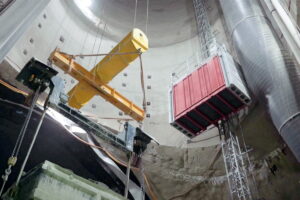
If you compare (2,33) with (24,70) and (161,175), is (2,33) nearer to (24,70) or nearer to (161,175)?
(24,70)

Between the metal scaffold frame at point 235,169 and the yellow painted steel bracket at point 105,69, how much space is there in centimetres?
304

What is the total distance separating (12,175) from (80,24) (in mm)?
9525

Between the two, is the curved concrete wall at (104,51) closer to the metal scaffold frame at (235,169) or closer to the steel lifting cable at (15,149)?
the metal scaffold frame at (235,169)

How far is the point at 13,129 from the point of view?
7.48m

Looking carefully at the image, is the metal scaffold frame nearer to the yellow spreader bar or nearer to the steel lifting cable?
the yellow spreader bar

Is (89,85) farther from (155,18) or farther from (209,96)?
(155,18)

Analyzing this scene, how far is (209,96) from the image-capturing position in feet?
29.1

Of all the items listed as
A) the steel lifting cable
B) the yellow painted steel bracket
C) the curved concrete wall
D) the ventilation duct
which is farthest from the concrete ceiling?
the steel lifting cable

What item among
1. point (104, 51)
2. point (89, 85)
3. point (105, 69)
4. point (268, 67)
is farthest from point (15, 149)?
point (104, 51)

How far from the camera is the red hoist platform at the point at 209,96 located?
28.6 feet

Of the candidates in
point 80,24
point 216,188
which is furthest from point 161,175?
point 80,24

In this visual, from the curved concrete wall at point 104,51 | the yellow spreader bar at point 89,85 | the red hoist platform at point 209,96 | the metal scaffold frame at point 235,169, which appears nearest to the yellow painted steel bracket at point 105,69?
the yellow spreader bar at point 89,85

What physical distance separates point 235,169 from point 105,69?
5119mm

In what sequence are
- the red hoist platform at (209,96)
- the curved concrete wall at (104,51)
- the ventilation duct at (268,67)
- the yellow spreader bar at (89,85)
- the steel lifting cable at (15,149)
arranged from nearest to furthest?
the steel lifting cable at (15,149) < the ventilation duct at (268,67) < the red hoist platform at (209,96) < the yellow spreader bar at (89,85) < the curved concrete wall at (104,51)
